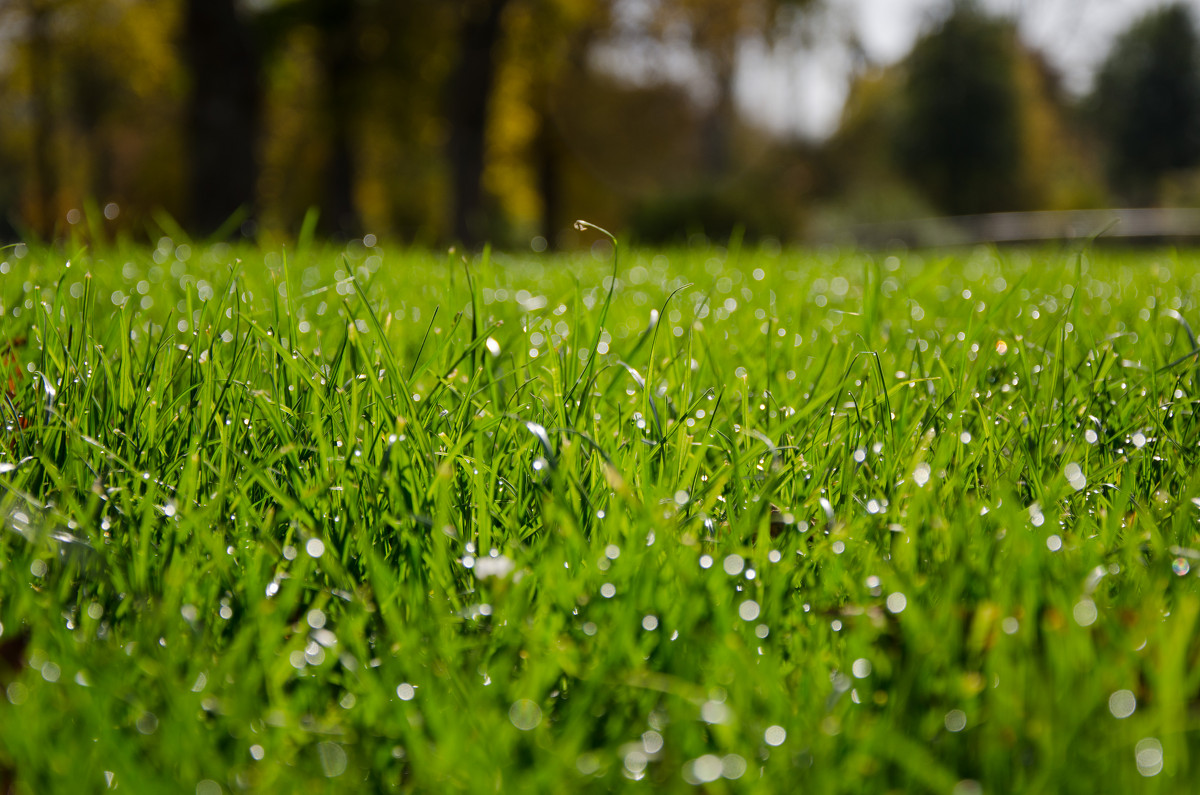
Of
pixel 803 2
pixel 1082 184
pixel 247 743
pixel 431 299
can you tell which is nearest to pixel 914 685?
pixel 247 743

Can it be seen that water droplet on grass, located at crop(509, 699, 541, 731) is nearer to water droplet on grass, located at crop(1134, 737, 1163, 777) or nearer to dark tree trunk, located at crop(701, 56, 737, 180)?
water droplet on grass, located at crop(1134, 737, 1163, 777)

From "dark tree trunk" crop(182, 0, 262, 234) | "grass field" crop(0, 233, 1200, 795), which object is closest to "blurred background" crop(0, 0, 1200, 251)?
"dark tree trunk" crop(182, 0, 262, 234)

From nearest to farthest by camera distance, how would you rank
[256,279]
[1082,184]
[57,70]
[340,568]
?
[340,568] < [256,279] < [57,70] < [1082,184]

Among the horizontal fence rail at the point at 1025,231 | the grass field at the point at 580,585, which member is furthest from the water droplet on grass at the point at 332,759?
the horizontal fence rail at the point at 1025,231

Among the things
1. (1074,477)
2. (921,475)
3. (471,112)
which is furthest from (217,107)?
(1074,477)

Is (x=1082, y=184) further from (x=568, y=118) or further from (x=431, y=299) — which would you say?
(x=431, y=299)

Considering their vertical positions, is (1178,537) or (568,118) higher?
(568,118)

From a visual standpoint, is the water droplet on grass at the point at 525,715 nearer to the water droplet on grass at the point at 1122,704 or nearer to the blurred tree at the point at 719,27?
the water droplet on grass at the point at 1122,704
